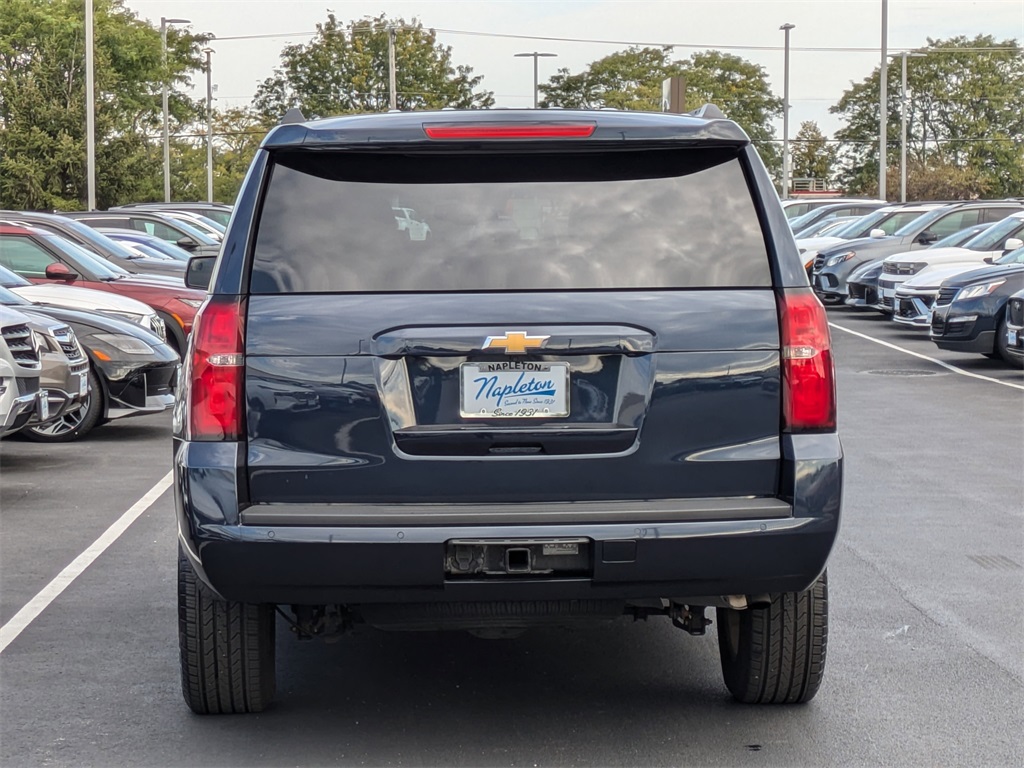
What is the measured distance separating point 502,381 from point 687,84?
9606 cm

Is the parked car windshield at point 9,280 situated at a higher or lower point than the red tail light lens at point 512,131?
lower

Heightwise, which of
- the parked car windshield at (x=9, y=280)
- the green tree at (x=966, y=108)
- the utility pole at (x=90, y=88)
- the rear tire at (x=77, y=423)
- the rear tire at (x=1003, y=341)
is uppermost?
the green tree at (x=966, y=108)

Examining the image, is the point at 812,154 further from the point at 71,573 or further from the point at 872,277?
the point at 71,573

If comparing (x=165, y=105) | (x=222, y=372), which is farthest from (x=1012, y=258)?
(x=165, y=105)

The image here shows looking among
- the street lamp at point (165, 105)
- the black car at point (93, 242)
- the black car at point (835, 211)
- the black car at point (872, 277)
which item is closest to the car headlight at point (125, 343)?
the black car at point (93, 242)

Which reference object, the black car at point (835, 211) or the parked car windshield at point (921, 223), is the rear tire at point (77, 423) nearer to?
the parked car windshield at point (921, 223)

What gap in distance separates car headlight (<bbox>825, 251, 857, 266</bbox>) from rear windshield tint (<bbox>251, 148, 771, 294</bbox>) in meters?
23.2

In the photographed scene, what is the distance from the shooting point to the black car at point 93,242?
1825 centimetres

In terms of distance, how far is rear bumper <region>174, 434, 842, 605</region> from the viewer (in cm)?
432

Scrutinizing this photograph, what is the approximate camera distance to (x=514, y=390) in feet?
14.5

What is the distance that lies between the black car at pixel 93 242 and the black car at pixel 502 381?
45.9ft

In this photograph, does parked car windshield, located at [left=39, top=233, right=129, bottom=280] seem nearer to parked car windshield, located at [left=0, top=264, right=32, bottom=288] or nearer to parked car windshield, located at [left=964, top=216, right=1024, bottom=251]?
parked car windshield, located at [left=0, top=264, right=32, bottom=288]

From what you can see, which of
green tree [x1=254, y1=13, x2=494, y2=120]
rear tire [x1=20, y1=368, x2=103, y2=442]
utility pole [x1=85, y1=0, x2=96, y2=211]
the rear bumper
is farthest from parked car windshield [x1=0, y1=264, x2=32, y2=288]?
green tree [x1=254, y1=13, x2=494, y2=120]

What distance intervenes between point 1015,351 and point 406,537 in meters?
13.1
